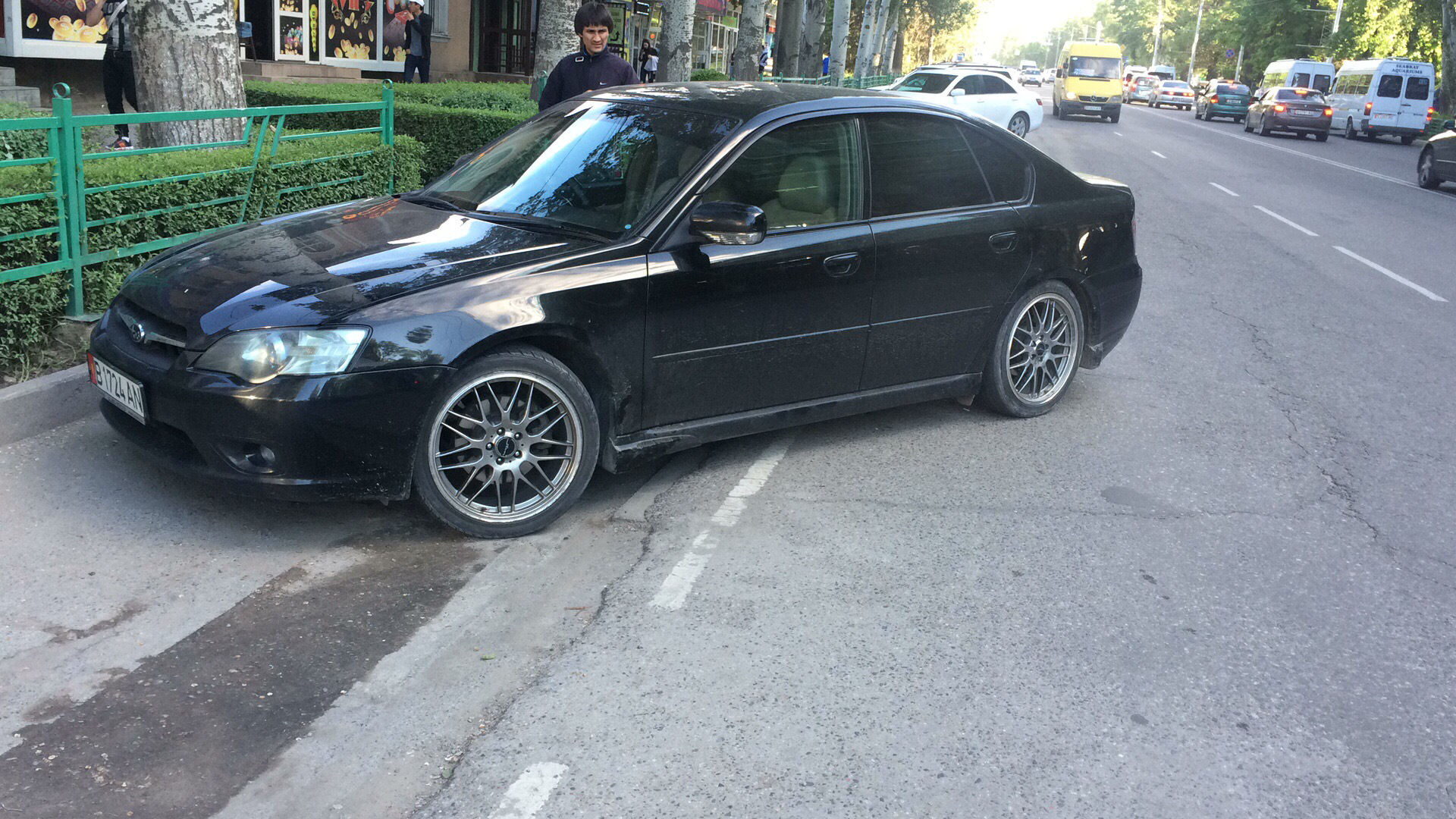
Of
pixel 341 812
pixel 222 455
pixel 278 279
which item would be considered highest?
pixel 278 279

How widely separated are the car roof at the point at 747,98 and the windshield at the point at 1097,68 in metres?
40.3

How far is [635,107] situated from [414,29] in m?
16.8

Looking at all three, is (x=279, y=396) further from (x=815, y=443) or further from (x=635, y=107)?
(x=815, y=443)

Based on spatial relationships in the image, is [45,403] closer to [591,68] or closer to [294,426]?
[294,426]

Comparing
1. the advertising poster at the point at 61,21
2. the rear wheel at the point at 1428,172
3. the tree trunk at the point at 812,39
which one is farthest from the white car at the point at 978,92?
the advertising poster at the point at 61,21

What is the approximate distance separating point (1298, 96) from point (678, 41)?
27476mm

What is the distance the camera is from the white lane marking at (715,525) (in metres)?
4.20

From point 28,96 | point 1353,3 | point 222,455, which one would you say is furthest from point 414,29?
point 1353,3

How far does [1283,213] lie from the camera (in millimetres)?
16891

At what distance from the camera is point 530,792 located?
3.04m

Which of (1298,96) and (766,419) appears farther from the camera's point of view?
(1298,96)

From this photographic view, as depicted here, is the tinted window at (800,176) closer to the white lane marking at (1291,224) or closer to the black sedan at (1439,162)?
the white lane marking at (1291,224)

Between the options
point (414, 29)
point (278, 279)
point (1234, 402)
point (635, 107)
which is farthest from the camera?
point (414, 29)

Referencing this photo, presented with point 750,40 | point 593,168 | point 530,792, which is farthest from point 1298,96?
point 530,792
